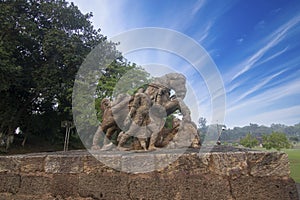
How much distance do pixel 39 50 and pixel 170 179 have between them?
14543 millimetres

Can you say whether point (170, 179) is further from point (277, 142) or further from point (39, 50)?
point (277, 142)

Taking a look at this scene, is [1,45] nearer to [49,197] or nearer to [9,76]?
[9,76]

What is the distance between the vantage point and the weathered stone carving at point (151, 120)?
355 centimetres

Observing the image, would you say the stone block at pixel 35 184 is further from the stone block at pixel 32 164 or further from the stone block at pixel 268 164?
the stone block at pixel 268 164

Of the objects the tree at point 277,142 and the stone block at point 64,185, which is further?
the tree at point 277,142

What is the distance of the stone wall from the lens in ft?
7.55

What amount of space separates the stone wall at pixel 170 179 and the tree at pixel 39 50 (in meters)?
10.4

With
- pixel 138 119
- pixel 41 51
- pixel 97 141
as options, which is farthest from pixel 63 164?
pixel 41 51

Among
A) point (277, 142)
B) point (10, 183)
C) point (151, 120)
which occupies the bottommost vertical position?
point (10, 183)

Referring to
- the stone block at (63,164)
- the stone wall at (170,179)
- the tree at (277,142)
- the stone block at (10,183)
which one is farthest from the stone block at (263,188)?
the tree at (277,142)

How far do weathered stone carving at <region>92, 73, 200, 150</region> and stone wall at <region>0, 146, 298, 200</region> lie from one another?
822 millimetres

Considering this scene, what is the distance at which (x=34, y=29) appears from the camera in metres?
13.3

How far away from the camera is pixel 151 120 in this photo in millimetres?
3705

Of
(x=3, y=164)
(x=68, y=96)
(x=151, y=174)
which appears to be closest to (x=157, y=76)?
(x=151, y=174)
